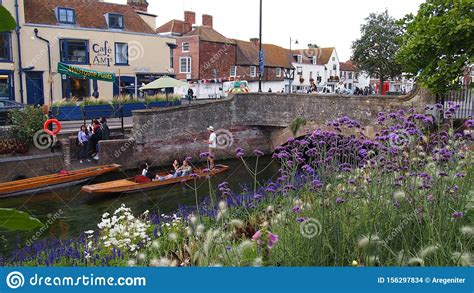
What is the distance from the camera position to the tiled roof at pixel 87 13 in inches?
1019

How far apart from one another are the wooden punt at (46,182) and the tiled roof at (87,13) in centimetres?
1301

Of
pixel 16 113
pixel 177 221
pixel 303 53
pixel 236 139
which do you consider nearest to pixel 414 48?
pixel 177 221

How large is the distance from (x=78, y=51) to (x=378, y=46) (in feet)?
75.4

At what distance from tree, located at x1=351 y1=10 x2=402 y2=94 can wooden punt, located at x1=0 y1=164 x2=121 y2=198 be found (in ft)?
86.1

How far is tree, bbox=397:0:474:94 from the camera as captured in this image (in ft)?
37.7

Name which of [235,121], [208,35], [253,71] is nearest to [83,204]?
[235,121]

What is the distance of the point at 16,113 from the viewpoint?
57.6 feet

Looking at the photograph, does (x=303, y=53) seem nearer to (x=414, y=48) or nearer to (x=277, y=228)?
(x=414, y=48)

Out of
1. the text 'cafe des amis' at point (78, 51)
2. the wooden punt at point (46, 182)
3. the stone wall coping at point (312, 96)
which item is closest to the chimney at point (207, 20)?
the text 'cafe des amis' at point (78, 51)

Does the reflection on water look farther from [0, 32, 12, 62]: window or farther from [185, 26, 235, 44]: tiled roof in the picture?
[185, 26, 235, 44]: tiled roof

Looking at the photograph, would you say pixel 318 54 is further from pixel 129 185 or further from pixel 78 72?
pixel 129 185

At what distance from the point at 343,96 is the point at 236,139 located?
6422 millimetres

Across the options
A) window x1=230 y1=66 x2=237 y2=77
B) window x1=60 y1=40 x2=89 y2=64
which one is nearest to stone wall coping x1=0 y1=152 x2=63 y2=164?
window x1=60 y1=40 x2=89 y2=64

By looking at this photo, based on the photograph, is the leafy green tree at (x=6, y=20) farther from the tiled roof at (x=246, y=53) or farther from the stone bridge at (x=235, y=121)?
the tiled roof at (x=246, y=53)
